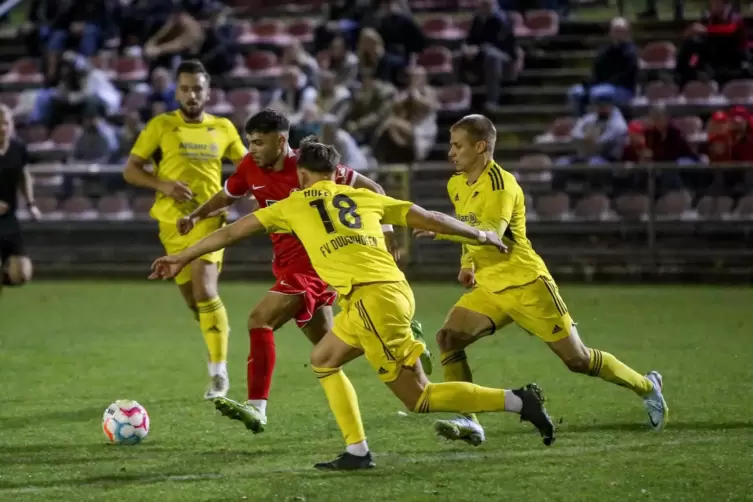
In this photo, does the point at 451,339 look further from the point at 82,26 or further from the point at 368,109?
the point at 82,26

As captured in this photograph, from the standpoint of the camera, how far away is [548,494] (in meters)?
5.98

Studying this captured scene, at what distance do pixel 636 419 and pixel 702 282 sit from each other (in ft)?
26.8

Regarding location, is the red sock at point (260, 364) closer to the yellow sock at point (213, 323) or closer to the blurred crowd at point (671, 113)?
the yellow sock at point (213, 323)

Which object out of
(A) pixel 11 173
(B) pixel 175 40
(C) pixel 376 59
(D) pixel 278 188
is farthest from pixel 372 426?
(B) pixel 175 40

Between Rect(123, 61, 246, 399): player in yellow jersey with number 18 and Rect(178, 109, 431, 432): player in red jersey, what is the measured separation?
1.11m

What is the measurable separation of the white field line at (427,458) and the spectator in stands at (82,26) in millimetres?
16324

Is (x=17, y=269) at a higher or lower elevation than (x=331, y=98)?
lower

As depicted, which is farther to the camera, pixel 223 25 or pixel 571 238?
pixel 223 25

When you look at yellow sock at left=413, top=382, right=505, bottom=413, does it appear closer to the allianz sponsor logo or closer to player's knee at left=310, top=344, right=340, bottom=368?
player's knee at left=310, top=344, right=340, bottom=368

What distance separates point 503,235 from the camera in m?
7.36

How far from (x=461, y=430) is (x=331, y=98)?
1165 cm

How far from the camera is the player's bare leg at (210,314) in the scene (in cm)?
918

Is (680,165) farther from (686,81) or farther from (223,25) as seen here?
(223,25)

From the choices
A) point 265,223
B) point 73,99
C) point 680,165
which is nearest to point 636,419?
point 265,223
